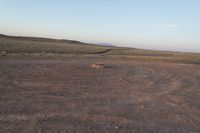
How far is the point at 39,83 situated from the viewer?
11258 mm

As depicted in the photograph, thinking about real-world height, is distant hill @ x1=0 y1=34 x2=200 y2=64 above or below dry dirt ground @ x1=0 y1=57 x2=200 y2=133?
above

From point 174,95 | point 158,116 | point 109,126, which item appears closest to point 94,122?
point 109,126

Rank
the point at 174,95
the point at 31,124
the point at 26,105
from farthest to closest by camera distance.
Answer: the point at 174,95
the point at 26,105
the point at 31,124

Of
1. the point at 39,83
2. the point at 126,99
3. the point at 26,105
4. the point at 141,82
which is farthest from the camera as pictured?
the point at 141,82

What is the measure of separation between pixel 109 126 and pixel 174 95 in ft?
17.0

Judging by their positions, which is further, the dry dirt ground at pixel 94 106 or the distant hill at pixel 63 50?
the distant hill at pixel 63 50

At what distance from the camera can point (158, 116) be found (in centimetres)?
741

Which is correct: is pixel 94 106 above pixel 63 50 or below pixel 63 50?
below

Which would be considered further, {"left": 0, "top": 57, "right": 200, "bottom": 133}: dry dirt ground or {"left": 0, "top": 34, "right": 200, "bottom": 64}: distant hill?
{"left": 0, "top": 34, "right": 200, "bottom": 64}: distant hill

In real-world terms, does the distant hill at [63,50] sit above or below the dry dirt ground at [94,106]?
above

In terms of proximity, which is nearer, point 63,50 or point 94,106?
point 94,106

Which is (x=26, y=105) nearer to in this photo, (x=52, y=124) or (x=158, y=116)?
(x=52, y=124)

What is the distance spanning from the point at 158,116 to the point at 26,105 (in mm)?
4692

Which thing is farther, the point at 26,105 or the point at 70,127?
the point at 26,105
